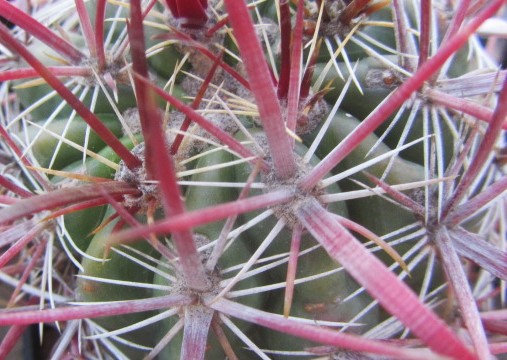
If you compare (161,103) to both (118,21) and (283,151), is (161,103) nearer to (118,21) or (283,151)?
(118,21)

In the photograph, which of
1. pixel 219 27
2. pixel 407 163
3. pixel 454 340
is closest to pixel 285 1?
pixel 219 27

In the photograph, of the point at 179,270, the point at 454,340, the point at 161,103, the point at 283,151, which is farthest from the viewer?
the point at 161,103

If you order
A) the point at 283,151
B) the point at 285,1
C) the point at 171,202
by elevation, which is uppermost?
the point at 285,1

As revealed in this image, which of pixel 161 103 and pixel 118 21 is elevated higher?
pixel 118 21

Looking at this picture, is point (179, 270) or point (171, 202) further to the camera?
point (179, 270)

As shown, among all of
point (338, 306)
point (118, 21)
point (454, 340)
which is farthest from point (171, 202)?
point (118, 21)

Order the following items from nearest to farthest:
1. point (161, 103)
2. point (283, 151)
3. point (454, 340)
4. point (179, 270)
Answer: point (454, 340) < point (283, 151) < point (179, 270) < point (161, 103)
